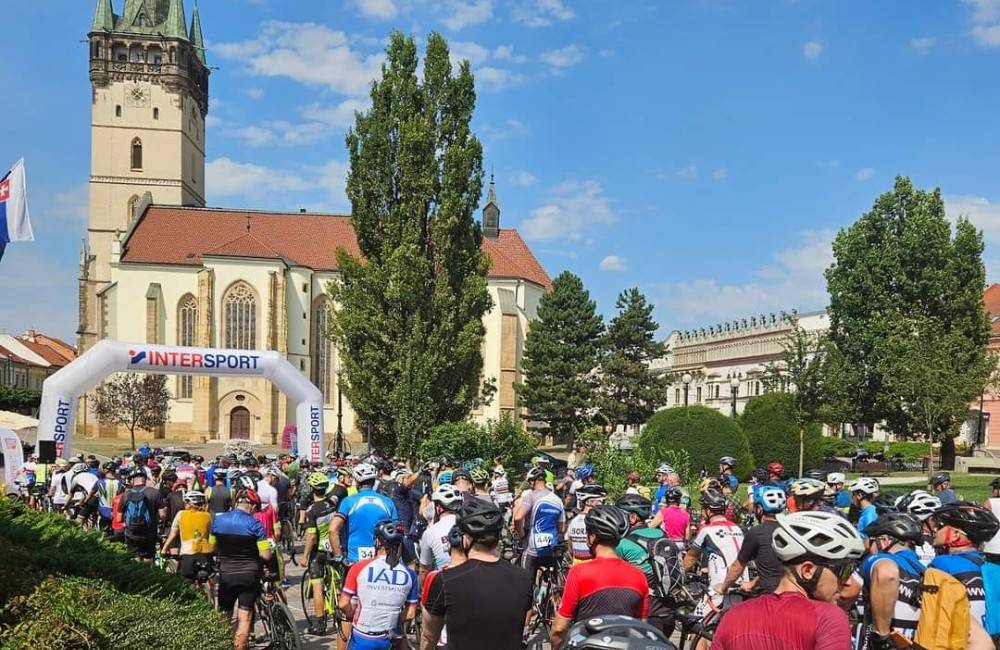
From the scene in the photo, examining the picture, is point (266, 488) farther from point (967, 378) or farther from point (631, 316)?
point (631, 316)

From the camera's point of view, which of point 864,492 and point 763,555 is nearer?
point 763,555

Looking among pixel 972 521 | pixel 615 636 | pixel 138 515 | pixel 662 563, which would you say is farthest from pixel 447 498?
A: pixel 138 515

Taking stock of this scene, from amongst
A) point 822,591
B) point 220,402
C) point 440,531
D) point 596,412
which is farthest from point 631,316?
point 822,591

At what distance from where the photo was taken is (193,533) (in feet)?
29.6

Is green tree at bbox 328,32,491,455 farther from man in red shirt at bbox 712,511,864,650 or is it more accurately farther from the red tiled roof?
the red tiled roof

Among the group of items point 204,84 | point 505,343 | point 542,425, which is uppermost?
point 204,84

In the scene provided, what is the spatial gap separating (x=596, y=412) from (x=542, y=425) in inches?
243

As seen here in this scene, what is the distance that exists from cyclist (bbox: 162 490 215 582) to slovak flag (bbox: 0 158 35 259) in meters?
6.22

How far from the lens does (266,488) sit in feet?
44.2

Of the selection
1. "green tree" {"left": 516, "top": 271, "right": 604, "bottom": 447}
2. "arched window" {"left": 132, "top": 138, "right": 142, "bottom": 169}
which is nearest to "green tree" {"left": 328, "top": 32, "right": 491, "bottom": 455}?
"green tree" {"left": 516, "top": 271, "right": 604, "bottom": 447}

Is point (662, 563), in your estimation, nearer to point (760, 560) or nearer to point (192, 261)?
point (760, 560)

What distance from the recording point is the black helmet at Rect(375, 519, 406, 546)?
5730mm

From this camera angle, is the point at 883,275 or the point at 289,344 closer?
the point at 883,275

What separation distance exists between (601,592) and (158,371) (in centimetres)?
2331
